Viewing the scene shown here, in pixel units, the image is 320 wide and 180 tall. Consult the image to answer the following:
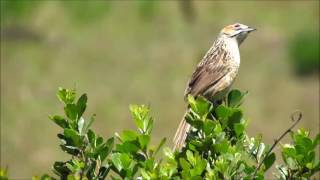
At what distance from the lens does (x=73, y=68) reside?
583 inches

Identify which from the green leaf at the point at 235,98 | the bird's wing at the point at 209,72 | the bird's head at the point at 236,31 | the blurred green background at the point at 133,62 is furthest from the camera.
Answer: the blurred green background at the point at 133,62

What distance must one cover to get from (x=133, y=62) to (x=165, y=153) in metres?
11.0

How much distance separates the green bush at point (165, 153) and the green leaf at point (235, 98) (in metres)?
0.43

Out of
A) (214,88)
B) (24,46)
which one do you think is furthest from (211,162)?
(24,46)

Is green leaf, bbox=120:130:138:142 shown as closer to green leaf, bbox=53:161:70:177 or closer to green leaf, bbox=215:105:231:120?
green leaf, bbox=53:161:70:177

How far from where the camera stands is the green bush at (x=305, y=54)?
14.6 meters

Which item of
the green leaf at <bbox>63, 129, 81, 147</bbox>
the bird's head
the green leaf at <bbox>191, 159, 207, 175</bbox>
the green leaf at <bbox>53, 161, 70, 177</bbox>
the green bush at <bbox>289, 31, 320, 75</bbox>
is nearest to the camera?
the green leaf at <bbox>191, 159, 207, 175</bbox>

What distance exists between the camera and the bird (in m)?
6.09

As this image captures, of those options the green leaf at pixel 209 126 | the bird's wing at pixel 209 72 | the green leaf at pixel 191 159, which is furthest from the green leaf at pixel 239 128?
the bird's wing at pixel 209 72

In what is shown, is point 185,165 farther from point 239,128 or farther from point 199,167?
point 239,128

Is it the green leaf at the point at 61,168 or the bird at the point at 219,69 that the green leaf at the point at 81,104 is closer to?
the green leaf at the point at 61,168

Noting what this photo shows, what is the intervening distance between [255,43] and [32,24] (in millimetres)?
3278

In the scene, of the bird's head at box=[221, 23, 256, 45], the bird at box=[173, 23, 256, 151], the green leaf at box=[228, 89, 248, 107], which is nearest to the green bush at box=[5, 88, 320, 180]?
the green leaf at box=[228, 89, 248, 107]

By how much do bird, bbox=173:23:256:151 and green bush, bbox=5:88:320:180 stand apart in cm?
187
